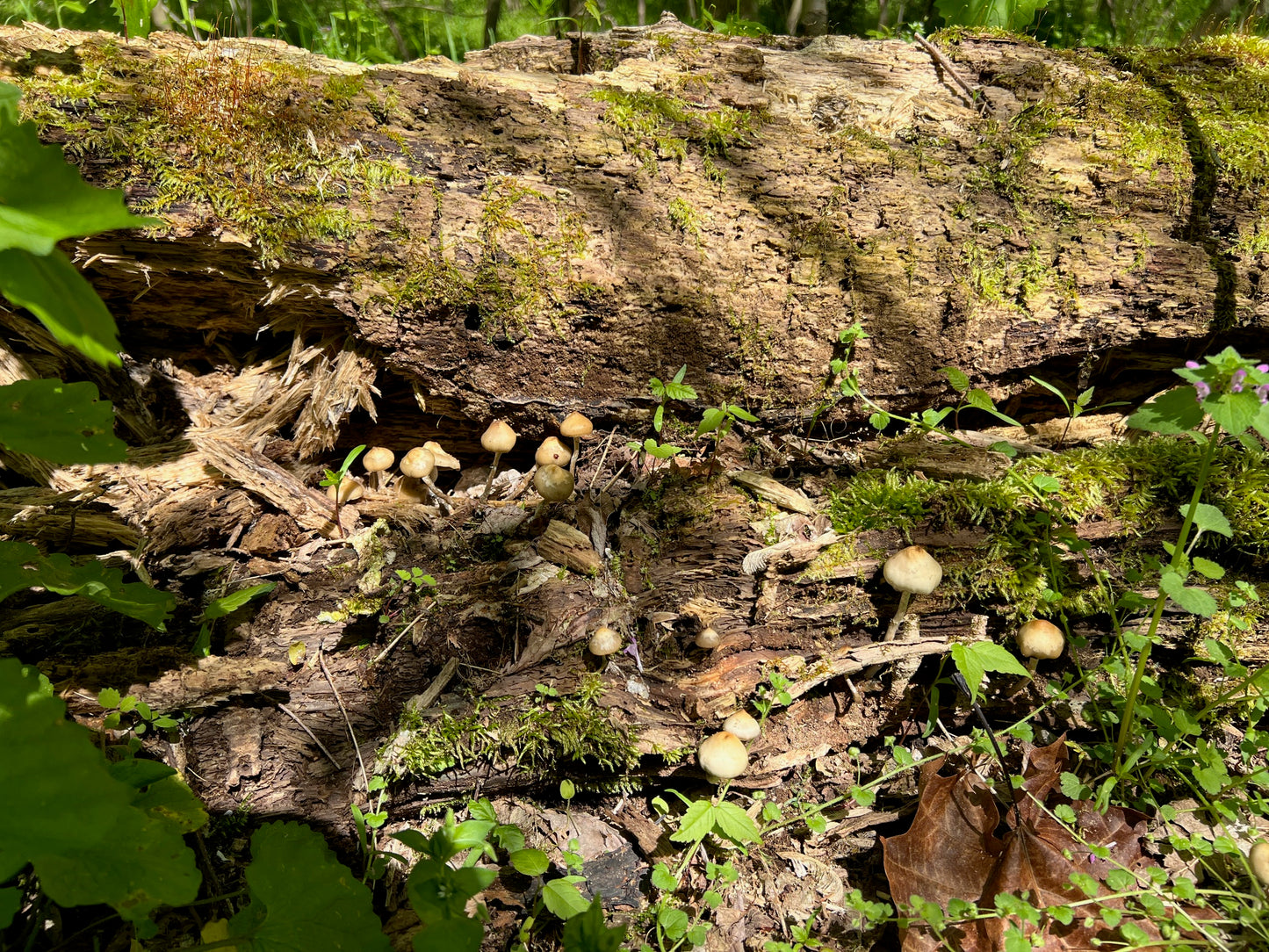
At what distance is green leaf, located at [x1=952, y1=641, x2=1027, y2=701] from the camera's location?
241 centimetres

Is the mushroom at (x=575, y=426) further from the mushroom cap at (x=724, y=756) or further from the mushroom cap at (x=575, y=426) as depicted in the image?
A: the mushroom cap at (x=724, y=756)

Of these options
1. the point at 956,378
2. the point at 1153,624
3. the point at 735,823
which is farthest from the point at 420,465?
the point at 1153,624

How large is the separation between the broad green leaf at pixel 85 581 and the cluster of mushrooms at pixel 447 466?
3.41 feet

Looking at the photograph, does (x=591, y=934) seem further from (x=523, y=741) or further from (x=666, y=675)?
(x=666, y=675)

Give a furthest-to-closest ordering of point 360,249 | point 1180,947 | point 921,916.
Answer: point 360,249, point 921,916, point 1180,947

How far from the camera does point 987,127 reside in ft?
11.6

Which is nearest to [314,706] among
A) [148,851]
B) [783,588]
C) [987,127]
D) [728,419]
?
[148,851]

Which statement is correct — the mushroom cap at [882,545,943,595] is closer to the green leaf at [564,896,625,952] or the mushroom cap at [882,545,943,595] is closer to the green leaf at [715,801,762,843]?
the green leaf at [715,801,762,843]

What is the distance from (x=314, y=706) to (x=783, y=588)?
2.01 metres

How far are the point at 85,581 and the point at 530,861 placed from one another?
5.91 ft

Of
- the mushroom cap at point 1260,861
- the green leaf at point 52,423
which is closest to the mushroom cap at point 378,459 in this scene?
the green leaf at point 52,423

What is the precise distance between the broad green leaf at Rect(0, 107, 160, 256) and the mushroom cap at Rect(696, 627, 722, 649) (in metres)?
2.28

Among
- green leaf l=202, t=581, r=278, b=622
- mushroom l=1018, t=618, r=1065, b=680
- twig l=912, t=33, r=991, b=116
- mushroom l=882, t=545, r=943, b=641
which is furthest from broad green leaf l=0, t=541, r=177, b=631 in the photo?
twig l=912, t=33, r=991, b=116

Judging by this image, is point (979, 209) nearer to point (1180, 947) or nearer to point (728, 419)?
point (728, 419)
